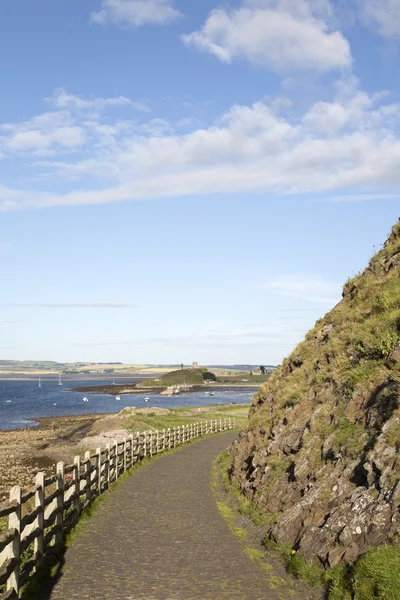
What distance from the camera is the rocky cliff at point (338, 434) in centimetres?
1096

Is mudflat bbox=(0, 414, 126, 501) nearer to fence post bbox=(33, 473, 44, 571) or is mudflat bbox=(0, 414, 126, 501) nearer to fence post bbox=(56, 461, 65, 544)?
fence post bbox=(56, 461, 65, 544)

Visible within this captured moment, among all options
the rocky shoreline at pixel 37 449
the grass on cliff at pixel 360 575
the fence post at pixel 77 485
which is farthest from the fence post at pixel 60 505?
the rocky shoreline at pixel 37 449

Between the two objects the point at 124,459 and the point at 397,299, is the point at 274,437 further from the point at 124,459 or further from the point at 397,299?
the point at 124,459

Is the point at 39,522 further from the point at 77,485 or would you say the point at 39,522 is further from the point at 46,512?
the point at 77,485

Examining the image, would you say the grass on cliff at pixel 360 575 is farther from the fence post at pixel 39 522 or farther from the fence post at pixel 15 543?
the fence post at pixel 15 543

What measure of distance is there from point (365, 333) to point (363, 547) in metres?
9.23

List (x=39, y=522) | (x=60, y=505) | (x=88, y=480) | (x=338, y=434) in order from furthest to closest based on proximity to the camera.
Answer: (x=88, y=480) < (x=338, y=434) < (x=60, y=505) < (x=39, y=522)

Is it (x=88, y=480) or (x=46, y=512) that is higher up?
(x=46, y=512)

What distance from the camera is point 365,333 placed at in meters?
18.3

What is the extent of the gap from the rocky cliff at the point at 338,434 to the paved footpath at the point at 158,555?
4.64ft

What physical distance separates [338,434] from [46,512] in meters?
7.49

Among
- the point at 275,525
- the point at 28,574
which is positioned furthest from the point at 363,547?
the point at 28,574

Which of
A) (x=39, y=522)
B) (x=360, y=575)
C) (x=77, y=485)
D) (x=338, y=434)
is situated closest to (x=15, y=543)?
(x=39, y=522)

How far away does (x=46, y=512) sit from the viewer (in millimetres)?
13156
